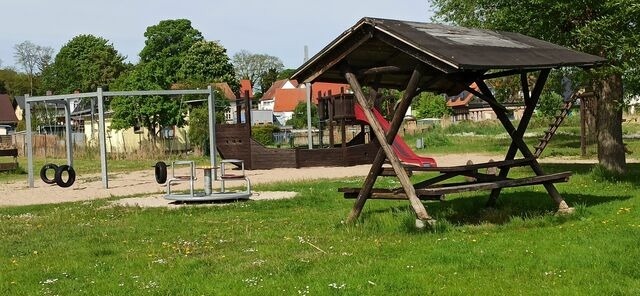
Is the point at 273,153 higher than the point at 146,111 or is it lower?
lower

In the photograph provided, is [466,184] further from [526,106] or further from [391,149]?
[526,106]

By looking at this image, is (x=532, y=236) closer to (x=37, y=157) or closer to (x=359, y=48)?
(x=359, y=48)

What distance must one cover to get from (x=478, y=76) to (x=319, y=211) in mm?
3444

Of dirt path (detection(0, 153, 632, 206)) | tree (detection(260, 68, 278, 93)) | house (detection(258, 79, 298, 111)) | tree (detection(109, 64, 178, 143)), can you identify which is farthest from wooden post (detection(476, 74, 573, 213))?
tree (detection(260, 68, 278, 93))

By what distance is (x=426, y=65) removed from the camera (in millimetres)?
8961

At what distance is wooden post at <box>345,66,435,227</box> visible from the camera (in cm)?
888

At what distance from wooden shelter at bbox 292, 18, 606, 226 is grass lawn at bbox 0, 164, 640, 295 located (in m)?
0.48

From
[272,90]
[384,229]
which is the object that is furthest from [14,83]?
[384,229]

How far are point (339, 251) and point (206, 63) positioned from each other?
7324cm

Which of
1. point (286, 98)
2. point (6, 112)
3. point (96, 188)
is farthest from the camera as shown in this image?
point (286, 98)

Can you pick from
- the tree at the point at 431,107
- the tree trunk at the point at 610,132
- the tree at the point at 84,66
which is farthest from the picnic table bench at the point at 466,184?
the tree at the point at 84,66

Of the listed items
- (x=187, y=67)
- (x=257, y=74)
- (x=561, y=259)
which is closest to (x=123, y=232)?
(x=561, y=259)

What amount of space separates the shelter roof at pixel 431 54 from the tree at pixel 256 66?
10425cm

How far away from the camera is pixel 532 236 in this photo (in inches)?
315
